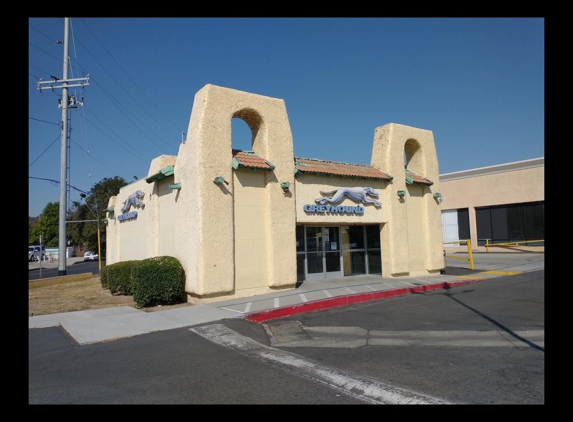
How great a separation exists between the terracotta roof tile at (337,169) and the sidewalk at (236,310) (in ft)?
12.9

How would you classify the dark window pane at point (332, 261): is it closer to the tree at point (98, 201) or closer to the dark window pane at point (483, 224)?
the dark window pane at point (483, 224)

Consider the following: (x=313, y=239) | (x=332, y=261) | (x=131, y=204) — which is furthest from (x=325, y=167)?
(x=131, y=204)

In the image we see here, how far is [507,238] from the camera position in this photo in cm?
3139

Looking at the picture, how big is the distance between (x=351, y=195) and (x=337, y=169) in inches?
43.5

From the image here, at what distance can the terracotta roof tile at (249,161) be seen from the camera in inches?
517

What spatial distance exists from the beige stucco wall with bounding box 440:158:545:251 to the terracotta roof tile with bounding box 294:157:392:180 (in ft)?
57.8

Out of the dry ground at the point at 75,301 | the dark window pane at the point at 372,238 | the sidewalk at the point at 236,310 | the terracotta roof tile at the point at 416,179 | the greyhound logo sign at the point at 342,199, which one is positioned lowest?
the dry ground at the point at 75,301

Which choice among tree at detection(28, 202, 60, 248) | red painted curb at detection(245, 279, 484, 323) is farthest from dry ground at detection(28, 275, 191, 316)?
tree at detection(28, 202, 60, 248)

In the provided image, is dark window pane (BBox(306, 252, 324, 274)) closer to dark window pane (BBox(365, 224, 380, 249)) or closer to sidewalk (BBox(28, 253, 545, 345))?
sidewalk (BBox(28, 253, 545, 345))

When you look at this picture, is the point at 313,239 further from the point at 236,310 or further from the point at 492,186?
the point at 492,186

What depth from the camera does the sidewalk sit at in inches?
376

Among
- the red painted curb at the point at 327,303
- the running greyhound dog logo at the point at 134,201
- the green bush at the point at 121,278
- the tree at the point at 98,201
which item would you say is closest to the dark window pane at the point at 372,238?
the red painted curb at the point at 327,303

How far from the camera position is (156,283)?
12.3 metres
